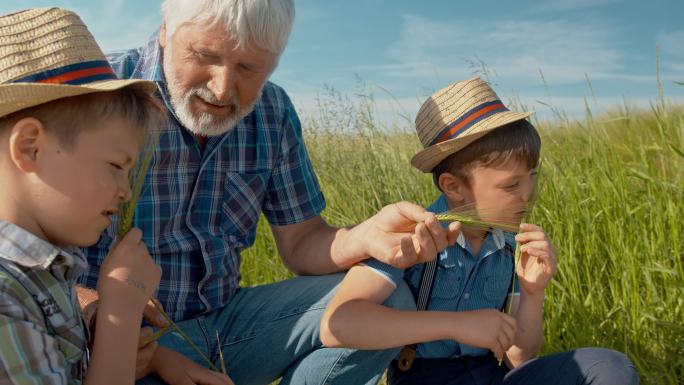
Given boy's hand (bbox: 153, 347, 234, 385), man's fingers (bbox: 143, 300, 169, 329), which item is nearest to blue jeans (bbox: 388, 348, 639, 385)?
boy's hand (bbox: 153, 347, 234, 385)

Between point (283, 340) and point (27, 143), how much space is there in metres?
1.03

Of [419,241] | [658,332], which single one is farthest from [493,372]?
[658,332]

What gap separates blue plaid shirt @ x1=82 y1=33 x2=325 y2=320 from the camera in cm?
222

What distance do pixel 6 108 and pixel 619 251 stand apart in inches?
98.1

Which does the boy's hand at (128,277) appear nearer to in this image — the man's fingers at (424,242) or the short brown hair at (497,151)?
the man's fingers at (424,242)

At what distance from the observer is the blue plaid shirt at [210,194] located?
222 cm

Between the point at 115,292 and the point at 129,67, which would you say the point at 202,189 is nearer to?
the point at 129,67

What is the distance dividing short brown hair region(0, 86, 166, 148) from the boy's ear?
3.52ft

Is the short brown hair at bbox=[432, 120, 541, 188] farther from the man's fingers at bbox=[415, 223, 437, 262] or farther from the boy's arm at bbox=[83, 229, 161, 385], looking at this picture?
the boy's arm at bbox=[83, 229, 161, 385]

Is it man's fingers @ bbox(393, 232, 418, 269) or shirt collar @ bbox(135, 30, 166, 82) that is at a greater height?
shirt collar @ bbox(135, 30, 166, 82)

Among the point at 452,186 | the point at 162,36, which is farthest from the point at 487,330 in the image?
the point at 162,36

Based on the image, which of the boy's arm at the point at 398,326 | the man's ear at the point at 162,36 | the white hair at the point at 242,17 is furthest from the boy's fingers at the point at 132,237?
the man's ear at the point at 162,36

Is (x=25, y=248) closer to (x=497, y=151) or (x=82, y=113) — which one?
(x=82, y=113)

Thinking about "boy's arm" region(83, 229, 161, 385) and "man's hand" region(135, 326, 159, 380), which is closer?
"boy's arm" region(83, 229, 161, 385)
